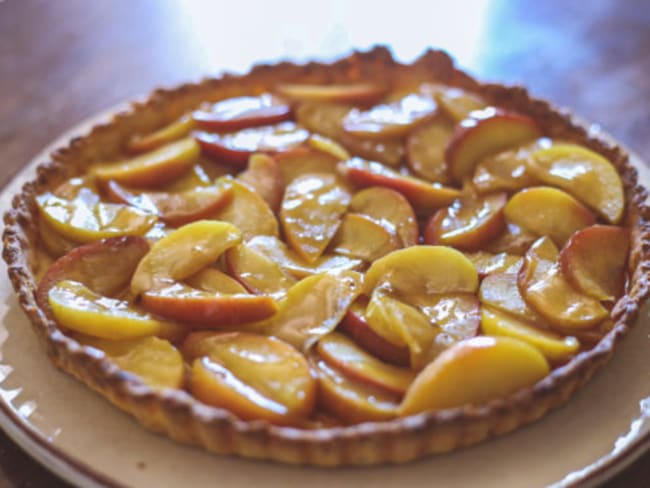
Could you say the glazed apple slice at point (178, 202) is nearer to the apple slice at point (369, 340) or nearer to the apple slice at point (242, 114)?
the apple slice at point (242, 114)

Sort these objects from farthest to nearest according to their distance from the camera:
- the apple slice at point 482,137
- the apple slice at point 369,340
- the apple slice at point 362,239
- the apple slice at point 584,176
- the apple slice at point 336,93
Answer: the apple slice at point 336,93 → the apple slice at point 482,137 → the apple slice at point 584,176 → the apple slice at point 362,239 → the apple slice at point 369,340

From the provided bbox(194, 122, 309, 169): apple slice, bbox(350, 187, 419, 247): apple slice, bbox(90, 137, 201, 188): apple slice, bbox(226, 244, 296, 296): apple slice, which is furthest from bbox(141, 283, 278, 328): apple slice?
bbox(194, 122, 309, 169): apple slice

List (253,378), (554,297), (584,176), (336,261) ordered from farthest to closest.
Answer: (584,176) → (336,261) → (554,297) → (253,378)

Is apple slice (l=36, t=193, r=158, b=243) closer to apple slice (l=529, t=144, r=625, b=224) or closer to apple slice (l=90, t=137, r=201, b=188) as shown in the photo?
apple slice (l=90, t=137, r=201, b=188)

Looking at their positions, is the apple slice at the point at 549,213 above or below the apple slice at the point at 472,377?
above

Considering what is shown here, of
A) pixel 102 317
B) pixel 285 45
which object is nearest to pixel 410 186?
pixel 102 317

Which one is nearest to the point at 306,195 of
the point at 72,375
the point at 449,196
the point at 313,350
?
the point at 449,196

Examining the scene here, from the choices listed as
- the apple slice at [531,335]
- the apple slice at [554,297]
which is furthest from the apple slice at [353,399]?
the apple slice at [554,297]

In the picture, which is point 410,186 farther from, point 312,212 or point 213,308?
point 213,308
